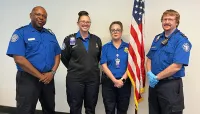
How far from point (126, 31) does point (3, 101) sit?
2.51 m

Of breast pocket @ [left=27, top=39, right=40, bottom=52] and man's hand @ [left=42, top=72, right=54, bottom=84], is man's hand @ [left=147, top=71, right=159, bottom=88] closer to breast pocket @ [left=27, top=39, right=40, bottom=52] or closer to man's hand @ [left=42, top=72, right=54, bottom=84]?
man's hand @ [left=42, top=72, right=54, bottom=84]

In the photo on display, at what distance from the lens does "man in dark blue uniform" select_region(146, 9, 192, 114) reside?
2.00m

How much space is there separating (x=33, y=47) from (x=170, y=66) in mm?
1441

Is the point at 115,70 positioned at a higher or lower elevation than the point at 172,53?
lower

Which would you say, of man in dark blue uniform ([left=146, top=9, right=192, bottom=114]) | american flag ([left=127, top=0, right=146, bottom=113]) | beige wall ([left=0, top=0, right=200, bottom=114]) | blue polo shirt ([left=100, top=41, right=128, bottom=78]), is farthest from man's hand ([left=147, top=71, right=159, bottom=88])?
beige wall ([left=0, top=0, right=200, bottom=114])

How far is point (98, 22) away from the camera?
10.0 feet

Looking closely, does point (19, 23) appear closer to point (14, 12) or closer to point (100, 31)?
point (14, 12)

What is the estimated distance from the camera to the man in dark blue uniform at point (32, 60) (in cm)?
221

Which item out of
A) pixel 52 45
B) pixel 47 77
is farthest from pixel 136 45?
pixel 47 77

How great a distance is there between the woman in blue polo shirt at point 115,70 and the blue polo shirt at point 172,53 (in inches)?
17.6

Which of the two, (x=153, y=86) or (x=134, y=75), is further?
(x=134, y=75)

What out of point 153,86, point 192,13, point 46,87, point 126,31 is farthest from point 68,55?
point 192,13

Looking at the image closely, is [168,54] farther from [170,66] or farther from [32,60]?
[32,60]

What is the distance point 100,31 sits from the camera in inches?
120
